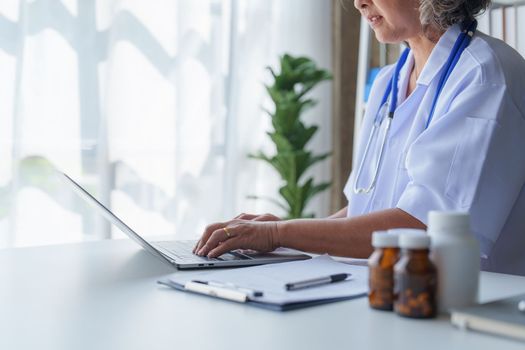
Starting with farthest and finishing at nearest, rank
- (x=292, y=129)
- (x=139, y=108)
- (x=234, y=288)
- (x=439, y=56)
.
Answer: (x=292, y=129), (x=139, y=108), (x=439, y=56), (x=234, y=288)

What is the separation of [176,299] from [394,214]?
1.72ft

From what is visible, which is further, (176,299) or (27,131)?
(27,131)

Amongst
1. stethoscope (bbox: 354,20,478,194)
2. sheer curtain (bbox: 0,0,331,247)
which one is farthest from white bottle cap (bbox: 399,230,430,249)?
sheer curtain (bbox: 0,0,331,247)

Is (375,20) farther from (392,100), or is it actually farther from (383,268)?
(383,268)

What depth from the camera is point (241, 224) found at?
1.38 meters

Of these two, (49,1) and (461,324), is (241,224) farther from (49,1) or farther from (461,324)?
(49,1)

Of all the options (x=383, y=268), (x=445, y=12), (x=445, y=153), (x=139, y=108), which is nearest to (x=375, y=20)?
(x=445, y=12)

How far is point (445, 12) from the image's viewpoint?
65.0 inches

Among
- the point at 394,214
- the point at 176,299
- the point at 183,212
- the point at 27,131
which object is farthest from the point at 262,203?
the point at 176,299

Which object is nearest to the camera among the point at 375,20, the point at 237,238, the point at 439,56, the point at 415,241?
the point at 415,241

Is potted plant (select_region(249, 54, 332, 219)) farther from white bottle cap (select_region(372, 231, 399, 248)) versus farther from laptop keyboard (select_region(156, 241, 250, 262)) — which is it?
white bottle cap (select_region(372, 231, 399, 248))

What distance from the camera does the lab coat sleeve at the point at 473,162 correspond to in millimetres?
1396

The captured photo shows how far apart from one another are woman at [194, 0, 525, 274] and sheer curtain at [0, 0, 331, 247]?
1533 mm

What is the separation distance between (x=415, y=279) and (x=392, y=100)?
999 mm
